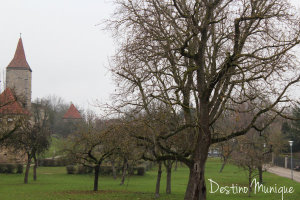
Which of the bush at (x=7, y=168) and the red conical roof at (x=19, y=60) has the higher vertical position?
the red conical roof at (x=19, y=60)

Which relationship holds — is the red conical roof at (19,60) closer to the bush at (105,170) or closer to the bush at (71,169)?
the bush at (71,169)

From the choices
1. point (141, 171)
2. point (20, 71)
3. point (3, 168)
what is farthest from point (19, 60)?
point (141, 171)

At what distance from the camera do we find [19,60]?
67438 mm

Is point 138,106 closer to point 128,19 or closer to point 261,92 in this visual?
point 128,19

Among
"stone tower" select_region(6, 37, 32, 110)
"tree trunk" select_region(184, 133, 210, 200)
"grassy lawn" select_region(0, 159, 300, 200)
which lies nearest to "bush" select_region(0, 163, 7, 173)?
"grassy lawn" select_region(0, 159, 300, 200)

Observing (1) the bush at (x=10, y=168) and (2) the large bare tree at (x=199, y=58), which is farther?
(1) the bush at (x=10, y=168)

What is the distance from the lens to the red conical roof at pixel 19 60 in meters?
67.1

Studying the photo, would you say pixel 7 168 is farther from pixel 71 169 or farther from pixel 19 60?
pixel 19 60

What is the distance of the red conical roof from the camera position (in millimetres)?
67062

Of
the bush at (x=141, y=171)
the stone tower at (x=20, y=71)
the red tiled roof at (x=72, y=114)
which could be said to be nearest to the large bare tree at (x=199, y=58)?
the bush at (x=141, y=171)

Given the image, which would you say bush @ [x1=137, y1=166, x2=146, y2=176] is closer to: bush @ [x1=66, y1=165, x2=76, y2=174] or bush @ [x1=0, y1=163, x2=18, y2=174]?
bush @ [x1=66, y1=165, x2=76, y2=174]

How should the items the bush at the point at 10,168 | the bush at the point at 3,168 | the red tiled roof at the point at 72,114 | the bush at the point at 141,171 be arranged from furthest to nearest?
the red tiled roof at the point at 72,114
the bush at the point at 10,168
the bush at the point at 3,168
the bush at the point at 141,171


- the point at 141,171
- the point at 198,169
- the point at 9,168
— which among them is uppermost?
the point at 198,169

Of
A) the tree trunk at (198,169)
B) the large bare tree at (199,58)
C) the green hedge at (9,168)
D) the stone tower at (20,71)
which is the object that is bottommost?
the green hedge at (9,168)
